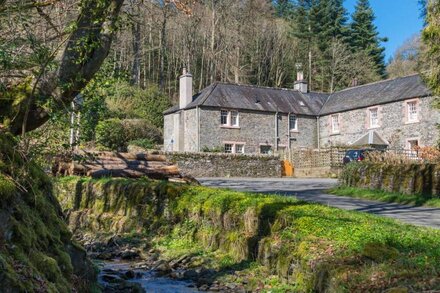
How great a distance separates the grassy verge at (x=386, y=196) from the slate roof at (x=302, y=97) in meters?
22.2

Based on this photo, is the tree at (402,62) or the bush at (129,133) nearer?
the bush at (129,133)

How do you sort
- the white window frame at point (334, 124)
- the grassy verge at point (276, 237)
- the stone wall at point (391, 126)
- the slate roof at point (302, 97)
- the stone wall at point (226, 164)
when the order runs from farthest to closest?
the white window frame at point (334, 124) < the slate roof at point (302, 97) < the stone wall at point (391, 126) < the stone wall at point (226, 164) < the grassy verge at point (276, 237)

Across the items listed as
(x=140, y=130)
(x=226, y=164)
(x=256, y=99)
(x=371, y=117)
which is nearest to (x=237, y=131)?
(x=256, y=99)

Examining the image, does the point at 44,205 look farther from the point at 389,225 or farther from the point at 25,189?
the point at 389,225

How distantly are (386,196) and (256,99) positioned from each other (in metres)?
27.9

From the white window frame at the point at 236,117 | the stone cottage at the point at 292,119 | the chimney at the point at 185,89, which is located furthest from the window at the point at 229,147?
the chimney at the point at 185,89

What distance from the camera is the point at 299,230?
25.0ft

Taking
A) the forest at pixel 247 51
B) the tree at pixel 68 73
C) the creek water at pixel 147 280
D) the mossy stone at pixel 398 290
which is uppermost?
the forest at pixel 247 51

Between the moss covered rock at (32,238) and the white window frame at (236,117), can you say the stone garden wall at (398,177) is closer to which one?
the moss covered rock at (32,238)

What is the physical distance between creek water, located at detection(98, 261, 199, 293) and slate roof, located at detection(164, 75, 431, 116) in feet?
103

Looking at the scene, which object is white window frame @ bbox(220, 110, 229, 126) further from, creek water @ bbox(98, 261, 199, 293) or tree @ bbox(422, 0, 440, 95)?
creek water @ bbox(98, 261, 199, 293)

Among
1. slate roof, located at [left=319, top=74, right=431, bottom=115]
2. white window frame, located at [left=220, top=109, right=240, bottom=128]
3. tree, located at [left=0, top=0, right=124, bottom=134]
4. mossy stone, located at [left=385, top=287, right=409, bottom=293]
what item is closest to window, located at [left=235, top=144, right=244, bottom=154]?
white window frame, located at [left=220, top=109, right=240, bottom=128]

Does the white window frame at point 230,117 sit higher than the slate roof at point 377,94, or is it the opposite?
the slate roof at point 377,94

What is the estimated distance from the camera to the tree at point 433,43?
56.0ft
